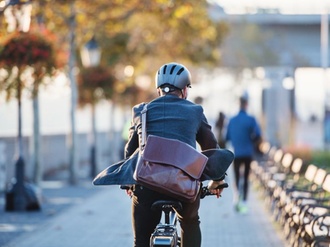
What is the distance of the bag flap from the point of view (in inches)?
313

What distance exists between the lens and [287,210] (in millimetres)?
14758

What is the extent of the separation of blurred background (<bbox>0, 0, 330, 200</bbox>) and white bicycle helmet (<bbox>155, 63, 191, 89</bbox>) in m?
5.86

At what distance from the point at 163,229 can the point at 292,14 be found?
51.6 m

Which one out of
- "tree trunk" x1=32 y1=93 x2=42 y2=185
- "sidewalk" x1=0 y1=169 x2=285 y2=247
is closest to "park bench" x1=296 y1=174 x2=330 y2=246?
"sidewalk" x1=0 y1=169 x2=285 y2=247

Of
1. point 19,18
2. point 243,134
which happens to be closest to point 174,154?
point 243,134

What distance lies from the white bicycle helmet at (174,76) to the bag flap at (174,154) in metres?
0.57

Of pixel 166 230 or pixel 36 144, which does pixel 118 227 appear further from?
pixel 166 230

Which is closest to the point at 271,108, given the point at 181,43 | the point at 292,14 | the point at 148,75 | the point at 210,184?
the point at 181,43

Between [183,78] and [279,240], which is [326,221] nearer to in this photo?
[279,240]

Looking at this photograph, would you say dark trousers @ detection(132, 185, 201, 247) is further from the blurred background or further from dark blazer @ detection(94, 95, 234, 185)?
the blurred background

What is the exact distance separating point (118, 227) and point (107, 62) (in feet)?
62.2

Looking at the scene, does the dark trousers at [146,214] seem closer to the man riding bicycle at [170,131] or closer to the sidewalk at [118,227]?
the man riding bicycle at [170,131]

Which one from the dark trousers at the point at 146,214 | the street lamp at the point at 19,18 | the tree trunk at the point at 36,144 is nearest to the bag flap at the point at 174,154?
the dark trousers at the point at 146,214

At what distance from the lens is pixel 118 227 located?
55.2 ft
